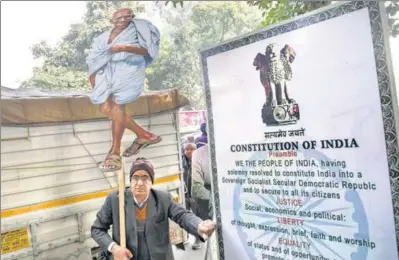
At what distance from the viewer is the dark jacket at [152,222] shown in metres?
1.89

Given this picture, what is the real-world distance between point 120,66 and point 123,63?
24mm

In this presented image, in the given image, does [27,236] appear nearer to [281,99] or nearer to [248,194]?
[248,194]

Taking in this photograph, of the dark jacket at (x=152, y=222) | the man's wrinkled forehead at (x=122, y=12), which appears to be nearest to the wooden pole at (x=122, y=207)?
the dark jacket at (x=152, y=222)

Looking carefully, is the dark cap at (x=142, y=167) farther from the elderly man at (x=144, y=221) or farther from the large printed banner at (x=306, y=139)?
the large printed banner at (x=306, y=139)

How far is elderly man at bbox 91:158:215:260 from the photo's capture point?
1.88m

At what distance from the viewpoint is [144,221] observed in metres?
1.91

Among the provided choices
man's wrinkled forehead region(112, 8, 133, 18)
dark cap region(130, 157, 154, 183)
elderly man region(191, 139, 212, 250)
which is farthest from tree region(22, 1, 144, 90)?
elderly man region(191, 139, 212, 250)

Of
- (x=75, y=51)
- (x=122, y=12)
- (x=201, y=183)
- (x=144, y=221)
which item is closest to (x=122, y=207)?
(x=144, y=221)

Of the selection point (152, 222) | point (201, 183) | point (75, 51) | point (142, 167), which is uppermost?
point (75, 51)

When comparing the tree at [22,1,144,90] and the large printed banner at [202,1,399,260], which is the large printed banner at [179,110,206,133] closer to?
→ the large printed banner at [202,1,399,260]

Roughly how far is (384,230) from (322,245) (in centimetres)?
29

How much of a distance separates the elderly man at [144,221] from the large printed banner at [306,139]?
223 millimetres

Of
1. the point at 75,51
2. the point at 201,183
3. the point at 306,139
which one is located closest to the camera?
the point at 306,139

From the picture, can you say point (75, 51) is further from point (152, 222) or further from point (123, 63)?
point (152, 222)
